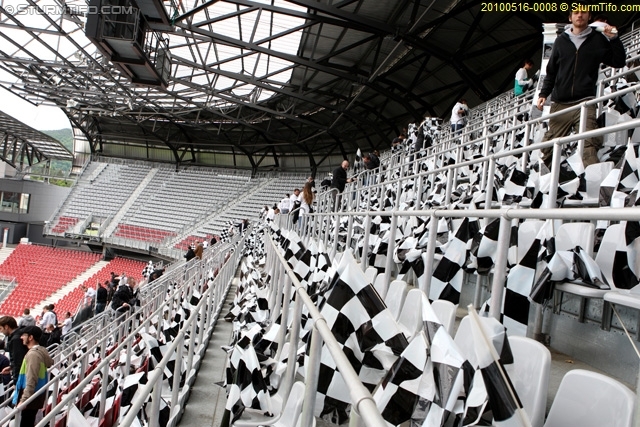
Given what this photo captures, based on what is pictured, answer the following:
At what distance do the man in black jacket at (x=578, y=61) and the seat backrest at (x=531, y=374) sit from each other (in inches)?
109

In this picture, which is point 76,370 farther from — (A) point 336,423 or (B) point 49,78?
(B) point 49,78

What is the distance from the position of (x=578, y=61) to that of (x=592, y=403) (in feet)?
11.9

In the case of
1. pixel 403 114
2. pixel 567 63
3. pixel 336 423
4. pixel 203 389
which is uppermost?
pixel 403 114

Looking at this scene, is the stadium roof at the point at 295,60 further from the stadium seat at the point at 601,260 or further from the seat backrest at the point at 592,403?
the seat backrest at the point at 592,403

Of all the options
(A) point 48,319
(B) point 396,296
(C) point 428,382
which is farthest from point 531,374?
(A) point 48,319

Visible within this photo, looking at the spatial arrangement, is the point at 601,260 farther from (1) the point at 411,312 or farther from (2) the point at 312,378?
(2) the point at 312,378

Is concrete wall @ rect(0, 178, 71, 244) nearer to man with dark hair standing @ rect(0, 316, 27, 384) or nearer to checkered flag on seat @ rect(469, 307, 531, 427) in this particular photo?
man with dark hair standing @ rect(0, 316, 27, 384)

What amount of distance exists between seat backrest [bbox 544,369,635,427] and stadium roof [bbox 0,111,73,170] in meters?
34.7

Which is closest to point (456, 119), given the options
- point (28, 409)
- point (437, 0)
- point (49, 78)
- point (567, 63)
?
point (437, 0)

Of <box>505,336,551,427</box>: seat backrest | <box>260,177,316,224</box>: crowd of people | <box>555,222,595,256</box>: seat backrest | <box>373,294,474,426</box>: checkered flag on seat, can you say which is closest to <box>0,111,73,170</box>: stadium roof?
<box>260,177,316,224</box>: crowd of people

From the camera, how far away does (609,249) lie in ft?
7.75

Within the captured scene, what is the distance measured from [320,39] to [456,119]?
6.59 meters

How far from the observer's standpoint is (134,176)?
39.4 metres

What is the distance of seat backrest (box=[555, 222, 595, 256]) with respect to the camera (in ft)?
8.18
